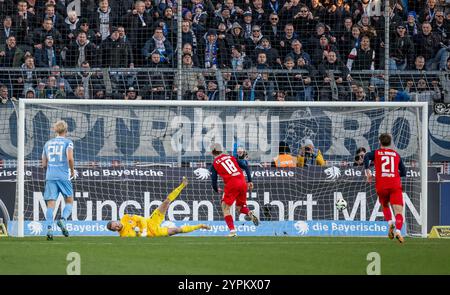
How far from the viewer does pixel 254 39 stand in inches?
974

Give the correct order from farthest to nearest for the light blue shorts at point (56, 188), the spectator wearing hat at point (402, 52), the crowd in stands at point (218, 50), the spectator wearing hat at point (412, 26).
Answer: the spectator wearing hat at point (412, 26) → the spectator wearing hat at point (402, 52) → the crowd in stands at point (218, 50) → the light blue shorts at point (56, 188)

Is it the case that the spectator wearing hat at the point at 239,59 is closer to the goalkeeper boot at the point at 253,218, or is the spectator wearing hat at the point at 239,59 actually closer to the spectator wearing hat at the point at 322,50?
the spectator wearing hat at the point at 322,50

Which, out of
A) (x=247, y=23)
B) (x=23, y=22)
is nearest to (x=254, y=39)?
(x=247, y=23)

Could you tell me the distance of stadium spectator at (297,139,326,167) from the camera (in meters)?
22.8

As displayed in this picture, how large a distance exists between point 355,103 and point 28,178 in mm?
6540

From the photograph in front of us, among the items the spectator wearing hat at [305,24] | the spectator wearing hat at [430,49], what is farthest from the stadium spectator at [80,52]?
the spectator wearing hat at [430,49]

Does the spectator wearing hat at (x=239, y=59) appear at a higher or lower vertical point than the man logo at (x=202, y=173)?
higher

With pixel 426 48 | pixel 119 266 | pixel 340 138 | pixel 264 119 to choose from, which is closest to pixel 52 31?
pixel 264 119

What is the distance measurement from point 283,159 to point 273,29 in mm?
3470

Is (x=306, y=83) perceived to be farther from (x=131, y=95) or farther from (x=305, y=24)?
(x=131, y=95)

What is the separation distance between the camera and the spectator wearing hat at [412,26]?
84.4 feet

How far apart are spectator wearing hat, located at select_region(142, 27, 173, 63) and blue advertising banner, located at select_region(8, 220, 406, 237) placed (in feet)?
12.2

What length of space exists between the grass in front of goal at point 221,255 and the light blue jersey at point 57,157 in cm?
109

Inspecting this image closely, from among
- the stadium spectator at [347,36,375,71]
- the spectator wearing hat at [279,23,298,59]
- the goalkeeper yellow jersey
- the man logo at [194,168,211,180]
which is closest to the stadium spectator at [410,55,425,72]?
the stadium spectator at [347,36,375,71]
